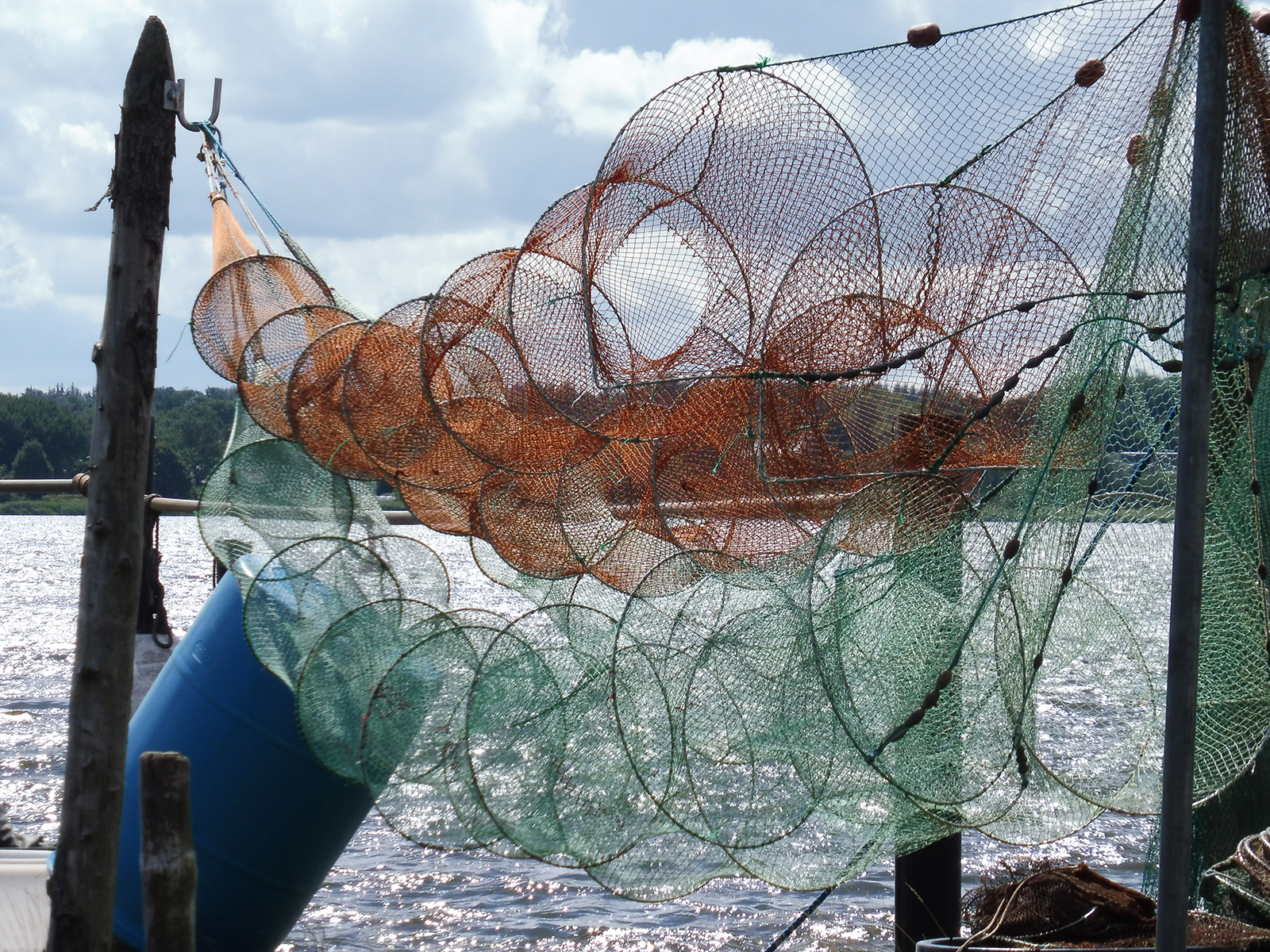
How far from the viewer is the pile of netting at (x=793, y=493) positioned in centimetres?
327

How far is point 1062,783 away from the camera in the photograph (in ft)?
11.4

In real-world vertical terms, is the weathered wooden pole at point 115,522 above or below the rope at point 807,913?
above

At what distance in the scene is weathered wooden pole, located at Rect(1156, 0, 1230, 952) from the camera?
2.36 m

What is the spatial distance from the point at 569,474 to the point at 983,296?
1.78 metres

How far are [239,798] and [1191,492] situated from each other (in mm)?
4047

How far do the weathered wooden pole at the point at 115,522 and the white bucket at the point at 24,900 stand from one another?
3.36ft

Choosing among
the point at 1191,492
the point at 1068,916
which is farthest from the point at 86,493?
the point at 1191,492

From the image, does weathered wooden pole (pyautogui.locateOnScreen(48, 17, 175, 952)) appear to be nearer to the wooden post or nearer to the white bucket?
the wooden post

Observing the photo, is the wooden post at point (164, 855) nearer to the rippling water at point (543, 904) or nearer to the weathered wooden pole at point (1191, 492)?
the weathered wooden pole at point (1191, 492)

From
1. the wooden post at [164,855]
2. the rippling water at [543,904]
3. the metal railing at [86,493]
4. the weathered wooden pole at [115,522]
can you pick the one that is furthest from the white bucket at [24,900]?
the metal railing at [86,493]

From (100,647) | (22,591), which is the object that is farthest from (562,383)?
(22,591)

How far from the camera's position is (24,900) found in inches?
202

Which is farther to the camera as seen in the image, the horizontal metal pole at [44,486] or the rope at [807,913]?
the horizontal metal pole at [44,486]

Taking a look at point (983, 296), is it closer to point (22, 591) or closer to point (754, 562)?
point (754, 562)
